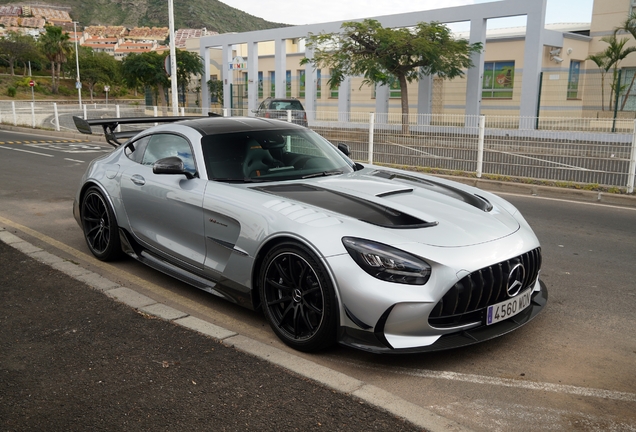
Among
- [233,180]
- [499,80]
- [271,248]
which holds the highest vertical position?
[499,80]

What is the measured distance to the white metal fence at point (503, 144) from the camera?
424 inches

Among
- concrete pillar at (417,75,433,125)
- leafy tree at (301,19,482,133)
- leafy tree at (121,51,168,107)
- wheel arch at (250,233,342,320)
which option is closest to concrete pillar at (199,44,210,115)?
leafy tree at (121,51,168,107)

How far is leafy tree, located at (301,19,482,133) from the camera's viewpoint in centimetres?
2478

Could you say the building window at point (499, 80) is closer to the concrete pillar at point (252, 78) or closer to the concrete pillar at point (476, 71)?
the concrete pillar at point (476, 71)

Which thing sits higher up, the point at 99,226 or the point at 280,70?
the point at 280,70

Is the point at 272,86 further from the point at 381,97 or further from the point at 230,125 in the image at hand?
the point at 230,125

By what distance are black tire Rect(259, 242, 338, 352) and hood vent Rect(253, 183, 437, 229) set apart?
0.43m

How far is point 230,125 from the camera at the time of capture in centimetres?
527

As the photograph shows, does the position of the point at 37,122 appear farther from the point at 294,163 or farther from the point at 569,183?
the point at 294,163

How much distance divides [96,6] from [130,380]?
20685cm

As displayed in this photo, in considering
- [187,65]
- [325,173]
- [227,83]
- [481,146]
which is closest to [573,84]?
[481,146]

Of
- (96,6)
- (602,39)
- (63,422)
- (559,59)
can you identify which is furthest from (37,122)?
(96,6)

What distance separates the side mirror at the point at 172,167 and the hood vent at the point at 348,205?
694mm

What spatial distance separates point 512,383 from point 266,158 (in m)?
2.60
